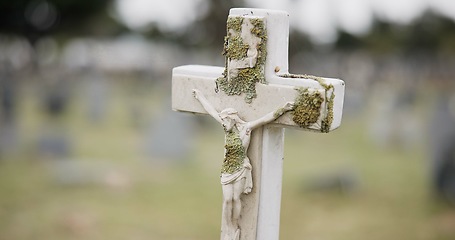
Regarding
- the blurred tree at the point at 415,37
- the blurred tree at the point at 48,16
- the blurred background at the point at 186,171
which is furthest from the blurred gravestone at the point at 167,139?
the blurred tree at the point at 415,37

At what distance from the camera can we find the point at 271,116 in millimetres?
3426

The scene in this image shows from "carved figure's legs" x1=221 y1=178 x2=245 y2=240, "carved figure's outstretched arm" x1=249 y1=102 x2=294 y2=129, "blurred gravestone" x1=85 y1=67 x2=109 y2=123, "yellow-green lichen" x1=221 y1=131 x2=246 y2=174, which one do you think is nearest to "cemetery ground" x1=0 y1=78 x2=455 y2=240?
"blurred gravestone" x1=85 y1=67 x2=109 y2=123

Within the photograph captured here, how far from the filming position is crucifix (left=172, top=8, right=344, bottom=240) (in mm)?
3322

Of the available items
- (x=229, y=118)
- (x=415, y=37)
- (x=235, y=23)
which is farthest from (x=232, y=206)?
(x=415, y=37)

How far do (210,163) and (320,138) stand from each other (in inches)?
186

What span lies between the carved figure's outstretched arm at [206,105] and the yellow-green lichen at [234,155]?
0.74 feet

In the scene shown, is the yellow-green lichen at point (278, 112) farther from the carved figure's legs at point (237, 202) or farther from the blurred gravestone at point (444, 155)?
Answer: the blurred gravestone at point (444, 155)

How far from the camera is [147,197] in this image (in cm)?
927

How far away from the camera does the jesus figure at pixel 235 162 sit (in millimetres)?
3463

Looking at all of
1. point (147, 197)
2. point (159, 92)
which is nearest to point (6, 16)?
point (159, 92)

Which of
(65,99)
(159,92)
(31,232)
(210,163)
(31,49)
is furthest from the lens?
(31,49)

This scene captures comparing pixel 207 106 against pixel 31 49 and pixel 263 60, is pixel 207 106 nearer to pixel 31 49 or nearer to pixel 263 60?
pixel 263 60

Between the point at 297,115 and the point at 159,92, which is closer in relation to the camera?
the point at 297,115

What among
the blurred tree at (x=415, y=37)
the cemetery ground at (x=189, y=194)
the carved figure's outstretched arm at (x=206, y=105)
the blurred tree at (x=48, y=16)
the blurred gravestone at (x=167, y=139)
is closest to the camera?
the carved figure's outstretched arm at (x=206, y=105)
